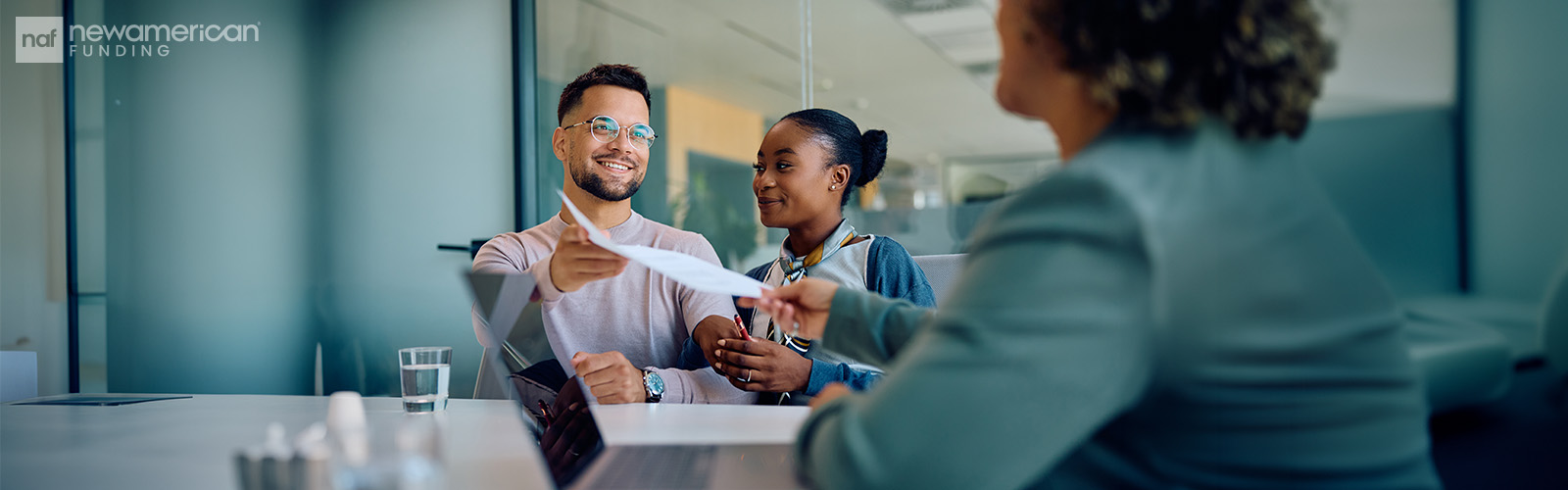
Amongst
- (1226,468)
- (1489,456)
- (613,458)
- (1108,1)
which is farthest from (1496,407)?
(613,458)

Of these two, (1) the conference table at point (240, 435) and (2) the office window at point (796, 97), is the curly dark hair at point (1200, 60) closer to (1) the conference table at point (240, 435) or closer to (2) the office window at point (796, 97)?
(1) the conference table at point (240, 435)

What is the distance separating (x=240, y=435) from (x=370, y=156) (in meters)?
3.29

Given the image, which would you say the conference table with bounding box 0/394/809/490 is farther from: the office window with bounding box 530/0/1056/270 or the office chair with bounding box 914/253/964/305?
the office window with bounding box 530/0/1056/270

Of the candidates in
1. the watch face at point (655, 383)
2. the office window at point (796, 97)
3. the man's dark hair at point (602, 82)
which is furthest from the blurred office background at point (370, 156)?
the watch face at point (655, 383)

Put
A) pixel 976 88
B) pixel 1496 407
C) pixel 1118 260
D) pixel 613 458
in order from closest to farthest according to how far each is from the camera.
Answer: pixel 1118 260
pixel 613 458
pixel 1496 407
pixel 976 88

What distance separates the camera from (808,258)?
1.83 m

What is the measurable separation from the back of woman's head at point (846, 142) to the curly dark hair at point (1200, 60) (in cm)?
141

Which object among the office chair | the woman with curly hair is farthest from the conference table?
the office chair

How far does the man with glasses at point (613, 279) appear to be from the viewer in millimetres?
1391

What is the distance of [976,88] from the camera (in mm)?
3139

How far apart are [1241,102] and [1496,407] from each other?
880 millimetres

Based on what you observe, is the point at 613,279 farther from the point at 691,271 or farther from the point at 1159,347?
the point at 1159,347

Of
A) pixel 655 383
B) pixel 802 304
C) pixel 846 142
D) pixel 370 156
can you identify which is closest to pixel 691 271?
pixel 802 304

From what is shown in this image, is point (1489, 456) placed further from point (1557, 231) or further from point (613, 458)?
point (613, 458)
